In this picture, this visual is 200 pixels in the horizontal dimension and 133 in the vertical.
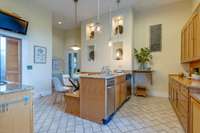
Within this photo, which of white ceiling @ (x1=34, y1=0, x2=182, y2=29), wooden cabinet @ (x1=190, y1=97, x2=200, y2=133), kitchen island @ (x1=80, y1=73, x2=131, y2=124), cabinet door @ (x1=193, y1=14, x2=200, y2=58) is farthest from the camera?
white ceiling @ (x1=34, y1=0, x2=182, y2=29)

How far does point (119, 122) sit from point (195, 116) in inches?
59.9

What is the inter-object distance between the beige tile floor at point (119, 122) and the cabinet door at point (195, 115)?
703mm

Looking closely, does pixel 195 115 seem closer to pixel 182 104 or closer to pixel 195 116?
pixel 195 116

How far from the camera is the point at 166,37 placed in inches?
212

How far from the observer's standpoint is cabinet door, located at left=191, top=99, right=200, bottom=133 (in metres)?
1.83

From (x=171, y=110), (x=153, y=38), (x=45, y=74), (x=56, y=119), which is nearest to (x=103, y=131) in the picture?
(x=56, y=119)

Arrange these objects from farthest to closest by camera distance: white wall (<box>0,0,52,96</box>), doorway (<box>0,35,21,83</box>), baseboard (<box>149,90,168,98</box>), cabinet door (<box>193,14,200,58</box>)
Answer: baseboard (<box>149,90,168,98</box>)
white wall (<box>0,0,52,96</box>)
doorway (<box>0,35,21,83</box>)
cabinet door (<box>193,14,200,58</box>)

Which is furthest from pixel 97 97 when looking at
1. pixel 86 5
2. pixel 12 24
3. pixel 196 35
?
pixel 86 5

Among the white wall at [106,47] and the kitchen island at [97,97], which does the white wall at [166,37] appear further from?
the kitchen island at [97,97]

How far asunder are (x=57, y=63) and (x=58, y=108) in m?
4.62

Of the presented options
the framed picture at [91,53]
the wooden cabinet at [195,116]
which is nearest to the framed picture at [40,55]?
the framed picture at [91,53]

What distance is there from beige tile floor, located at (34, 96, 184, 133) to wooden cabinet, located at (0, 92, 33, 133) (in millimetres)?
860

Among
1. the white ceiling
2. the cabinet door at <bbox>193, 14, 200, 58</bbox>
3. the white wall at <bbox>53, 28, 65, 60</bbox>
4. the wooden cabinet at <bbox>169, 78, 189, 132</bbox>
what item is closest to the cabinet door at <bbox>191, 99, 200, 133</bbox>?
the wooden cabinet at <bbox>169, 78, 189, 132</bbox>

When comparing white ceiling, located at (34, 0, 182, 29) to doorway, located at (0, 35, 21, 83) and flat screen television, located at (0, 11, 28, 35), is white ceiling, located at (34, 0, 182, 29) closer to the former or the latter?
flat screen television, located at (0, 11, 28, 35)
